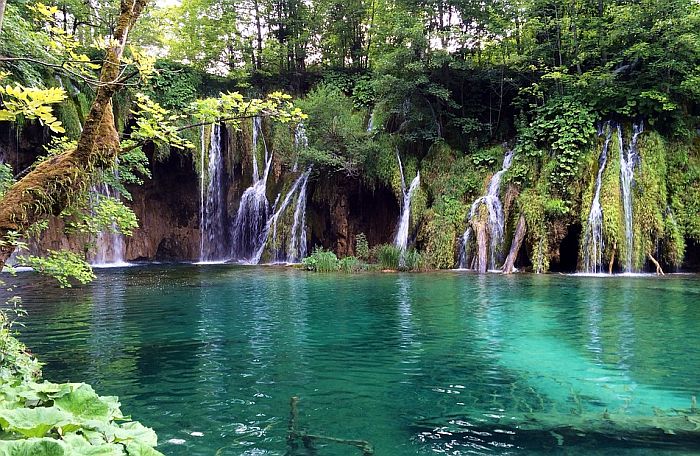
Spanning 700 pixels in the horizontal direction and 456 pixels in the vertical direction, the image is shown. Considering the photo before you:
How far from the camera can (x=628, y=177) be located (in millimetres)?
18141

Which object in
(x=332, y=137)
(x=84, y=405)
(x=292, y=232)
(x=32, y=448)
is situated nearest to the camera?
(x=32, y=448)

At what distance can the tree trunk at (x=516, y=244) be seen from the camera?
17.9 meters

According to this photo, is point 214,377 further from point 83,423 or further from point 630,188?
point 630,188

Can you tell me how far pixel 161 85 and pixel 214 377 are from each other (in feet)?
72.1

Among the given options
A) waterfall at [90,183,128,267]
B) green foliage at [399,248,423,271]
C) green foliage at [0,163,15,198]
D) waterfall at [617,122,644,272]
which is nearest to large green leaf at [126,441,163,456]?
green foliage at [0,163,15,198]

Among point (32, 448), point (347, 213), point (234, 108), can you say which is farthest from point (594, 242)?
point (32, 448)

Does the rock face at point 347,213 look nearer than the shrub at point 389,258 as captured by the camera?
No

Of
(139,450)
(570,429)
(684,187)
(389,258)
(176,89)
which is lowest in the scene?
(570,429)

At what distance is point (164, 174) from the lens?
2691 cm

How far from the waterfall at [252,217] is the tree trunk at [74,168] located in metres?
19.3

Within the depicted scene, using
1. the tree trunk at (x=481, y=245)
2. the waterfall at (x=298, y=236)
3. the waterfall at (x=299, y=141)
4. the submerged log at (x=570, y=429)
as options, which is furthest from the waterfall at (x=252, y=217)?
the submerged log at (x=570, y=429)

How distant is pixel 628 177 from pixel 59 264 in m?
18.4

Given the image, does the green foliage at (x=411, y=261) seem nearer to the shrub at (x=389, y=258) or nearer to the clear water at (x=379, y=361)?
the shrub at (x=389, y=258)

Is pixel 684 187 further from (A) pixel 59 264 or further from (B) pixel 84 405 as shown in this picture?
(B) pixel 84 405
